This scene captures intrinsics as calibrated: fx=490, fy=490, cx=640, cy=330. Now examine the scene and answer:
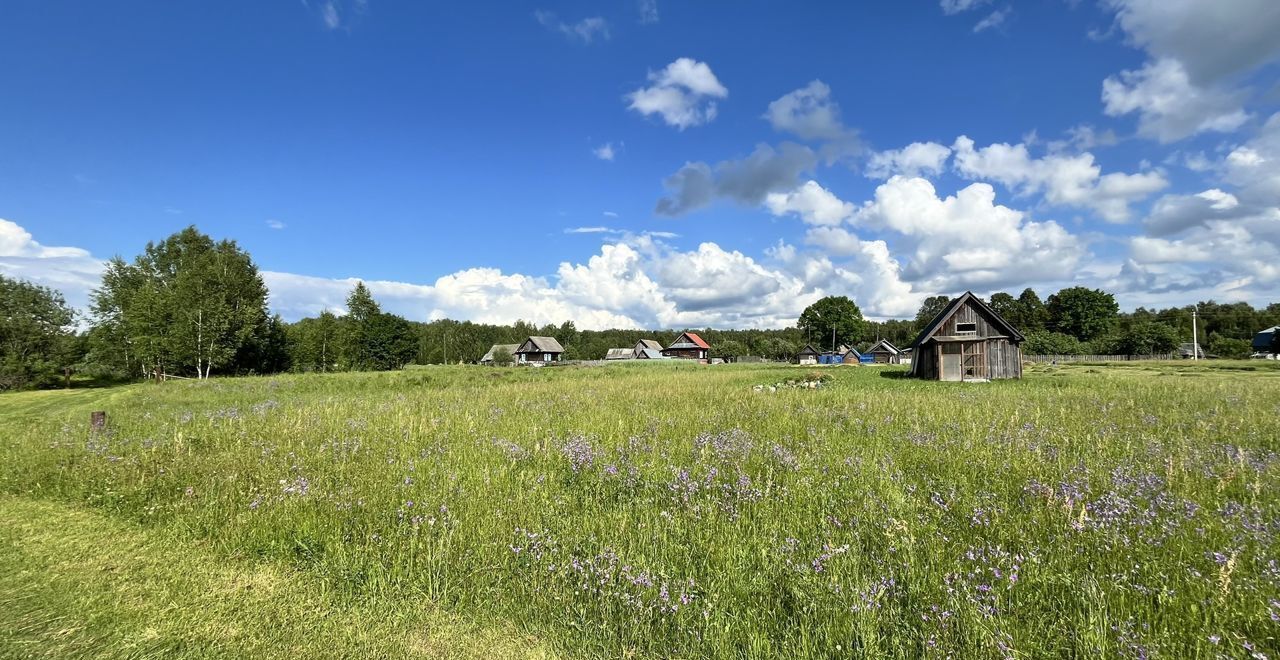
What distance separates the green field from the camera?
3.26 m

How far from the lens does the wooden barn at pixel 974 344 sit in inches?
1190

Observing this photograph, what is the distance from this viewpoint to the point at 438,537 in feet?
15.5

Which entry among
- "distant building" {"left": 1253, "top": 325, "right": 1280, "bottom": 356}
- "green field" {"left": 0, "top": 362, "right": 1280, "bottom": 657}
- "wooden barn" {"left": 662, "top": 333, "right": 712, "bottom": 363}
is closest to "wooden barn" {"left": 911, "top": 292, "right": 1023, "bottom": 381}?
"green field" {"left": 0, "top": 362, "right": 1280, "bottom": 657}

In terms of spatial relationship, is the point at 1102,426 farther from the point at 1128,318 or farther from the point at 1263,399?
the point at 1128,318

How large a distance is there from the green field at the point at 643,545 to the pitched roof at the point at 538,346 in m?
86.4

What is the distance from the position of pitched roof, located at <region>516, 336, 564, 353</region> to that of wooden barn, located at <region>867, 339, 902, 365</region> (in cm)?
6007

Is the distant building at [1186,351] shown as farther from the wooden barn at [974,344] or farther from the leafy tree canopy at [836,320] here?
the wooden barn at [974,344]

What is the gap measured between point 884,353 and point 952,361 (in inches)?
2550

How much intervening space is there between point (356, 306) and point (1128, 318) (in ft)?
520

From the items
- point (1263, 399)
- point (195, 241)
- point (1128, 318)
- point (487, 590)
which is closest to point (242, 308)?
point (195, 241)

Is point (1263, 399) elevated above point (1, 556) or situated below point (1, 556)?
above

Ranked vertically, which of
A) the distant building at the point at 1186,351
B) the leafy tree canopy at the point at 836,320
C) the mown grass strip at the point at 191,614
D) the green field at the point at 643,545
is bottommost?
the mown grass strip at the point at 191,614

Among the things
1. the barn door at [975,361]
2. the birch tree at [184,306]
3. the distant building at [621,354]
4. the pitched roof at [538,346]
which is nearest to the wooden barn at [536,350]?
the pitched roof at [538,346]

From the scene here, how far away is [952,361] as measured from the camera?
3067 centimetres
